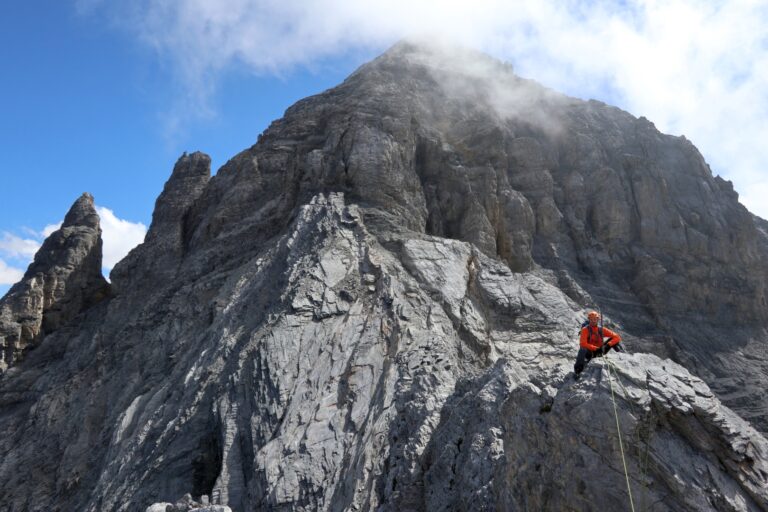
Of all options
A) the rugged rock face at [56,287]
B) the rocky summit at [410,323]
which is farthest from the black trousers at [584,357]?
the rugged rock face at [56,287]

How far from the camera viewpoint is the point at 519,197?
39875mm

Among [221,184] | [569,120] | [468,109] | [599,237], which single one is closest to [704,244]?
[599,237]

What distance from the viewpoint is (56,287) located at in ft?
138

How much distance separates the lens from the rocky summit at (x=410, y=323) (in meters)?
11.6

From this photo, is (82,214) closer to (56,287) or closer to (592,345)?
(56,287)

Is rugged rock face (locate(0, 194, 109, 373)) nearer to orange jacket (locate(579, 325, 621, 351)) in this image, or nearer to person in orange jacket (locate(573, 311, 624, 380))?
person in orange jacket (locate(573, 311, 624, 380))

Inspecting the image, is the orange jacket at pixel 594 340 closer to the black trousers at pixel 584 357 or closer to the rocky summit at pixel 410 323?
the black trousers at pixel 584 357

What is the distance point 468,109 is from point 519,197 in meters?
8.91

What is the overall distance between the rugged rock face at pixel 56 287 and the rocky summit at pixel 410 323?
0.53ft

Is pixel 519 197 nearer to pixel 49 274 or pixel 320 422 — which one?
pixel 320 422

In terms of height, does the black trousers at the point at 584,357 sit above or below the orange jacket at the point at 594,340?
below

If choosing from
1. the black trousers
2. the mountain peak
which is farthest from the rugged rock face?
the black trousers

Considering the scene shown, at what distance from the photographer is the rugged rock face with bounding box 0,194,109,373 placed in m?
40.0

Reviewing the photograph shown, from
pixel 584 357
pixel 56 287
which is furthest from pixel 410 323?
pixel 56 287
